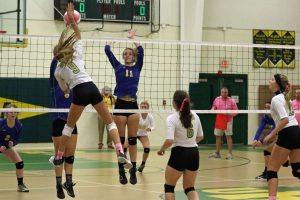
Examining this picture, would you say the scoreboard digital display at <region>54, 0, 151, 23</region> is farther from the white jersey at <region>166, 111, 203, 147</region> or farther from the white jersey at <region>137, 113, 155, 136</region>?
the white jersey at <region>166, 111, 203, 147</region>

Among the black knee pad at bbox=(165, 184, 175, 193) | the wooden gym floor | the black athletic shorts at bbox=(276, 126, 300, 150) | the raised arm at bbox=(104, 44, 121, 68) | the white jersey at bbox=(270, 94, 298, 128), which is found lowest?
the wooden gym floor

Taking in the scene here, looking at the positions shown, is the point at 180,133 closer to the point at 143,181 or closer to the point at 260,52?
the point at 143,181

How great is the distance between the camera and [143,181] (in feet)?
45.4

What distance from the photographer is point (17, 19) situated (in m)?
20.8

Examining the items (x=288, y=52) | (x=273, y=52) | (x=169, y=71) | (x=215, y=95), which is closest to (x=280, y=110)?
(x=169, y=71)

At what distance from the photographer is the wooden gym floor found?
1169 cm

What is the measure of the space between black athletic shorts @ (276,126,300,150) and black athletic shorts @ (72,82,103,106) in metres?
2.92

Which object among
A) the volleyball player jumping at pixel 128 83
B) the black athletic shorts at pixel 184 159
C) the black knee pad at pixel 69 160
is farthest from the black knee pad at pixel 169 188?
the volleyball player jumping at pixel 128 83

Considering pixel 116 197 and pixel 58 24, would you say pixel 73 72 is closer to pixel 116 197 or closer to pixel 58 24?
pixel 116 197

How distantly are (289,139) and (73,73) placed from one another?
11.0ft

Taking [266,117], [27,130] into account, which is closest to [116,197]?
[266,117]

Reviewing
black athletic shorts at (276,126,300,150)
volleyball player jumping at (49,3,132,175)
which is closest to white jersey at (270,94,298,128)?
black athletic shorts at (276,126,300,150)

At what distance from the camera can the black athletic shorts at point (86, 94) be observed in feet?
28.8

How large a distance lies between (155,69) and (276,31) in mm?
6235
